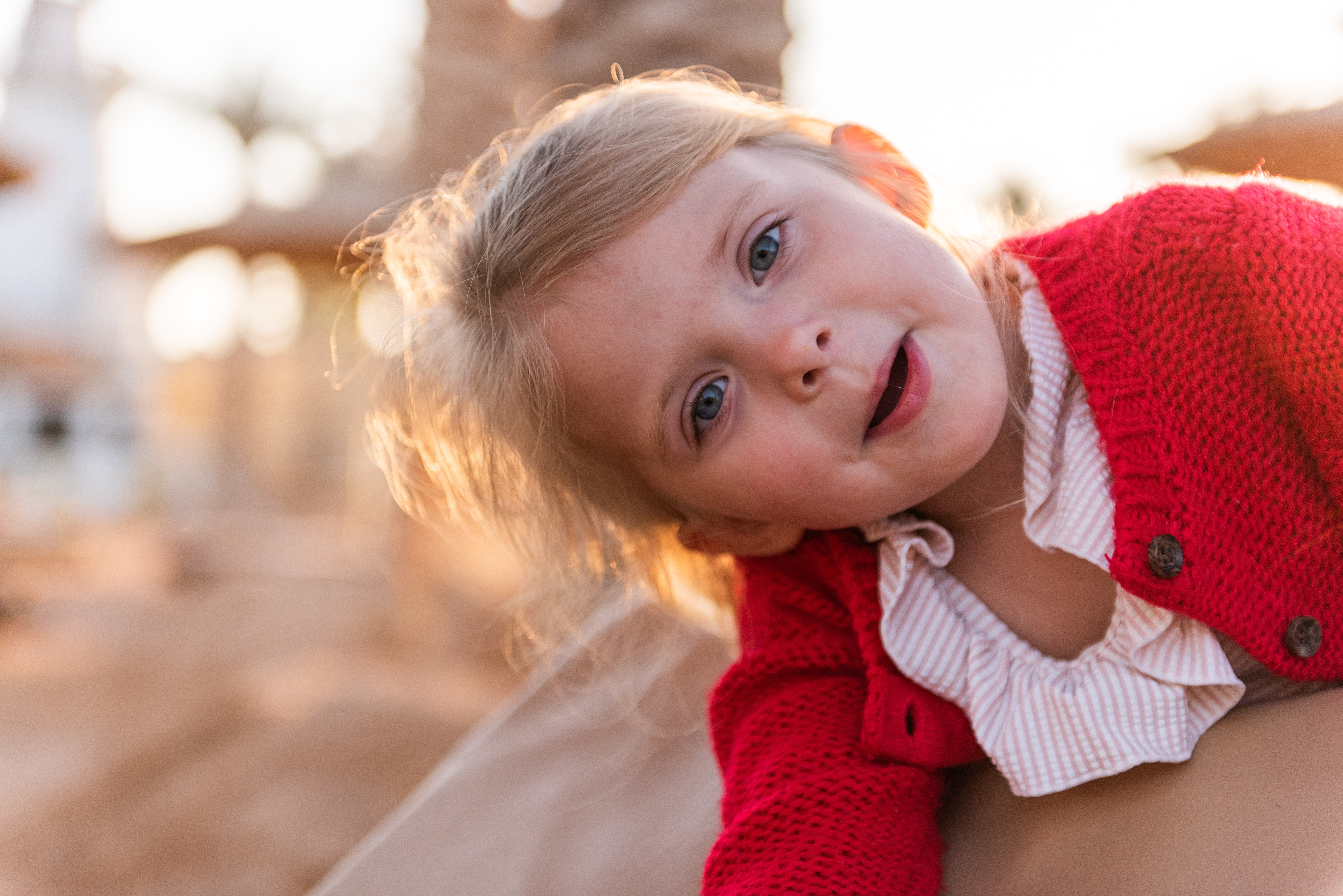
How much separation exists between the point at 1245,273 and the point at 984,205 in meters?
0.55

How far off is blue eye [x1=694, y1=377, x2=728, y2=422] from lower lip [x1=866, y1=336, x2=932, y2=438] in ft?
0.61

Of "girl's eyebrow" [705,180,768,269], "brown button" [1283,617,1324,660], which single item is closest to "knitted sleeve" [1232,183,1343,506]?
"brown button" [1283,617,1324,660]

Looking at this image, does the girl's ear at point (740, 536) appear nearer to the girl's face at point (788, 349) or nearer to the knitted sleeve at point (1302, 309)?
the girl's face at point (788, 349)

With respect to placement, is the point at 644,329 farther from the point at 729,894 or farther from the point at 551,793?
the point at 551,793

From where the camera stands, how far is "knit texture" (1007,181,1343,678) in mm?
954

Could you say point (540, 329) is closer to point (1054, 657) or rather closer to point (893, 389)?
point (893, 389)

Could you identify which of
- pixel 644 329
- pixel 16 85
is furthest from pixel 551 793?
pixel 16 85

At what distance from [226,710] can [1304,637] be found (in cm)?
330

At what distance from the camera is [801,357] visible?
1.09m

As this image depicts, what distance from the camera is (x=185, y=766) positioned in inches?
119

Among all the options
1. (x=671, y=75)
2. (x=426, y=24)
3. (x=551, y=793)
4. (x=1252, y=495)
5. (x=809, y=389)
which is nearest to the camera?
(x=1252, y=495)

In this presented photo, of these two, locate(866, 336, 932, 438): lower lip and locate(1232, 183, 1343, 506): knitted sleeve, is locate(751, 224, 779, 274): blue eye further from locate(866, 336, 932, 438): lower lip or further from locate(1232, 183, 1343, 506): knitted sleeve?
locate(1232, 183, 1343, 506): knitted sleeve

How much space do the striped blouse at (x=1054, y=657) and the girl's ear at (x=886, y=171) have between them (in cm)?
18

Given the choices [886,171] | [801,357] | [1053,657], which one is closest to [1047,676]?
[1053,657]
